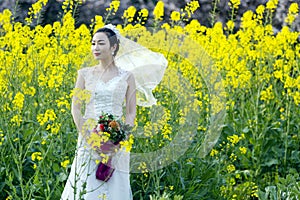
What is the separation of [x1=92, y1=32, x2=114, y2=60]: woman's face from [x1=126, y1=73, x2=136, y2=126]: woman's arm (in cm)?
20

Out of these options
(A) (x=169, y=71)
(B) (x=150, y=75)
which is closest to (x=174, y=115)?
(A) (x=169, y=71)

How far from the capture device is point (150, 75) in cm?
450

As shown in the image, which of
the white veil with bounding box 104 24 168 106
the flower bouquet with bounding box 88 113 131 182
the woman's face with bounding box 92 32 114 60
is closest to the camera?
the flower bouquet with bounding box 88 113 131 182

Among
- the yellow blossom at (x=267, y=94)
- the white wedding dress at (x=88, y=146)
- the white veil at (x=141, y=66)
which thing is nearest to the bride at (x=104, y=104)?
the white wedding dress at (x=88, y=146)

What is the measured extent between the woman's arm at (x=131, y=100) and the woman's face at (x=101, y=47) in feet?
0.66

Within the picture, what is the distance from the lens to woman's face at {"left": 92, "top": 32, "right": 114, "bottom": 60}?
162 inches

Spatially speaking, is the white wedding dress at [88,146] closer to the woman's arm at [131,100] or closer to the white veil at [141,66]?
the woman's arm at [131,100]

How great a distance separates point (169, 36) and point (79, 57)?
0.89 m

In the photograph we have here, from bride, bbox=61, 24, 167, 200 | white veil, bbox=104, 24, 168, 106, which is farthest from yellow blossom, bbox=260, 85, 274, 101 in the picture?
bride, bbox=61, 24, 167, 200

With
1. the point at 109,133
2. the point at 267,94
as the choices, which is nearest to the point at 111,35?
the point at 109,133

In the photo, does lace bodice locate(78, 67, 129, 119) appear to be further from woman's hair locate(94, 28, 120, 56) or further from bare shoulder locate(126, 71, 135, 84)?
woman's hair locate(94, 28, 120, 56)

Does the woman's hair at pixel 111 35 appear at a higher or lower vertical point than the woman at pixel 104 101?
higher

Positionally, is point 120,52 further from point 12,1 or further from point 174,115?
point 12,1

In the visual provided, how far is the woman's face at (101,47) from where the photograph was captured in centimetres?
411
